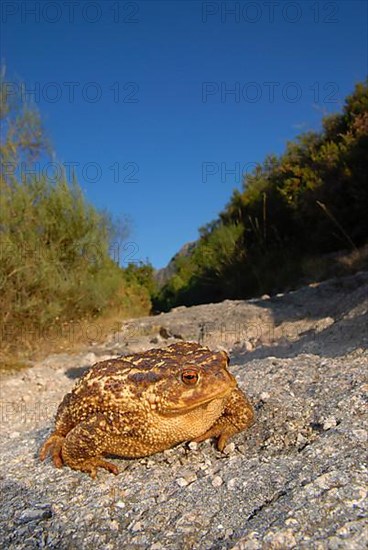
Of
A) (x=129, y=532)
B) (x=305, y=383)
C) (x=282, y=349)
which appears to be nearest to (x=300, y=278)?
(x=282, y=349)

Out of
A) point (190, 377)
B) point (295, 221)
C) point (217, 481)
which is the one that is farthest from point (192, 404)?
point (295, 221)

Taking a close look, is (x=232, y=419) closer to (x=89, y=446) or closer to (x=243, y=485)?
(x=243, y=485)

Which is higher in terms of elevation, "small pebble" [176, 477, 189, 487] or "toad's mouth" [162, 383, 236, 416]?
"toad's mouth" [162, 383, 236, 416]

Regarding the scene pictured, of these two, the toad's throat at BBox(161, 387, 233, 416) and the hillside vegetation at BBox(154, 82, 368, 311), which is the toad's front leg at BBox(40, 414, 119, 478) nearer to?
the toad's throat at BBox(161, 387, 233, 416)

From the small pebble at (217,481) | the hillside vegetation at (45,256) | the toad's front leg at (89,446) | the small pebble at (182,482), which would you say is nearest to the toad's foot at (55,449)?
the toad's front leg at (89,446)

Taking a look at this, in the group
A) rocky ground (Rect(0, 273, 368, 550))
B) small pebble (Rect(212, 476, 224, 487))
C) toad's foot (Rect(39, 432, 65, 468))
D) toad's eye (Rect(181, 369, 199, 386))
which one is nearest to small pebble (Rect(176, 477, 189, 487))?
rocky ground (Rect(0, 273, 368, 550))

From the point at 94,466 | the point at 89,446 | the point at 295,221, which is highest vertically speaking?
the point at 295,221
